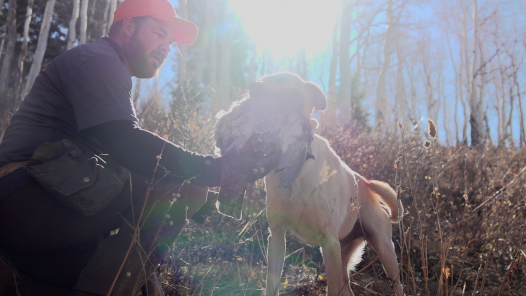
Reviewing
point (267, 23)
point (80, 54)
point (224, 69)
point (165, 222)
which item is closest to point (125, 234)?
point (165, 222)

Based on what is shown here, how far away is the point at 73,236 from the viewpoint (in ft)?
5.87

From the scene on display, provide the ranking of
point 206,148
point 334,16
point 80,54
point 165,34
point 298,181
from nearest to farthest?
point 80,54 < point 165,34 < point 298,181 < point 206,148 < point 334,16

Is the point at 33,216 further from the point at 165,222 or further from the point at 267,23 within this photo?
the point at 267,23

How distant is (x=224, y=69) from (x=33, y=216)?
62.7ft

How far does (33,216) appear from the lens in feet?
5.59

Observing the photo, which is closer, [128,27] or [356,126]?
[128,27]

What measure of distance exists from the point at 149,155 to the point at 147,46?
95 cm

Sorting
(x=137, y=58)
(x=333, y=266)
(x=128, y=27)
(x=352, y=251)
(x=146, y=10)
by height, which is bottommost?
(x=352, y=251)

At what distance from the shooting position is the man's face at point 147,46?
7.66 ft

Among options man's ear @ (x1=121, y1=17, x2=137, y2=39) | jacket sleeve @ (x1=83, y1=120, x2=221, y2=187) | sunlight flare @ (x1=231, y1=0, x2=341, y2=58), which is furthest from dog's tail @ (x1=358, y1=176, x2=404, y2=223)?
sunlight flare @ (x1=231, y1=0, x2=341, y2=58)

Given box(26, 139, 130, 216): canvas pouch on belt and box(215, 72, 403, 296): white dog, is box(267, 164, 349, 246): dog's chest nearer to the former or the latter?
box(215, 72, 403, 296): white dog

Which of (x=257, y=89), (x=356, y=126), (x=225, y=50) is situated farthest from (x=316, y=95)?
(x=225, y=50)

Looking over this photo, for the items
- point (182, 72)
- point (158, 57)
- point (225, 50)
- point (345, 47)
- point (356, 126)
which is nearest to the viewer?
point (158, 57)

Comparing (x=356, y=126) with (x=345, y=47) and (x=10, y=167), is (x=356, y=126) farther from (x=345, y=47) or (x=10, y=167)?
(x=345, y=47)
